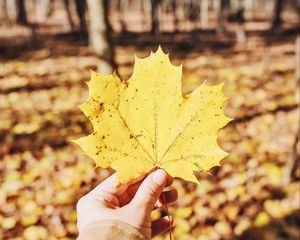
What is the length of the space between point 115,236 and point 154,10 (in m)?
15.7

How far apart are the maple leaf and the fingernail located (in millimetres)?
69

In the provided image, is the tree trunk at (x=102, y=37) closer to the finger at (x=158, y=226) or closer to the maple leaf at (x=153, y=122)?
the finger at (x=158, y=226)

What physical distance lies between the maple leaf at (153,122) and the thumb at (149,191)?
10 cm

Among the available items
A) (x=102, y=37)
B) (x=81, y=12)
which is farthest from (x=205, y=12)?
(x=102, y=37)

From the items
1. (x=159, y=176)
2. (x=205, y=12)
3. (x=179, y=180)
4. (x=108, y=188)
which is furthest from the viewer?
(x=205, y=12)

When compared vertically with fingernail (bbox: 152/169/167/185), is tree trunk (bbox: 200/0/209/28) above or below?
above

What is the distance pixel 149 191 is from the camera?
1.50 meters

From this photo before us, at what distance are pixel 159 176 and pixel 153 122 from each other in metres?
0.24

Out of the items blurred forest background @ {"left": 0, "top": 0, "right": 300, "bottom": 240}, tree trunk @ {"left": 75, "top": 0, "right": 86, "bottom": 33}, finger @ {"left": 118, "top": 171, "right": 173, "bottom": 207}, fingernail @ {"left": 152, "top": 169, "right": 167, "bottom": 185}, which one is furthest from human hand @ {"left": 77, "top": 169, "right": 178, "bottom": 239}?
tree trunk @ {"left": 75, "top": 0, "right": 86, "bottom": 33}

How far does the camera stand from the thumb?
1.48m

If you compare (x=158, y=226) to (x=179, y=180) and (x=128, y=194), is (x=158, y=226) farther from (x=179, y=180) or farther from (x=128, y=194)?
(x=179, y=180)

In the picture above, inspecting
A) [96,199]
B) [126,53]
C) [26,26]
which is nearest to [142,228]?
[96,199]

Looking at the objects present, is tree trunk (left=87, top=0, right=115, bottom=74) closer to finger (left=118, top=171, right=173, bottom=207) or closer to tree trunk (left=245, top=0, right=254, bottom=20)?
finger (left=118, top=171, right=173, bottom=207)

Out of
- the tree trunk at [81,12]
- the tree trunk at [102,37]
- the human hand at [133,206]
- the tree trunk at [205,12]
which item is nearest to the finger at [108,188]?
the human hand at [133,206]
